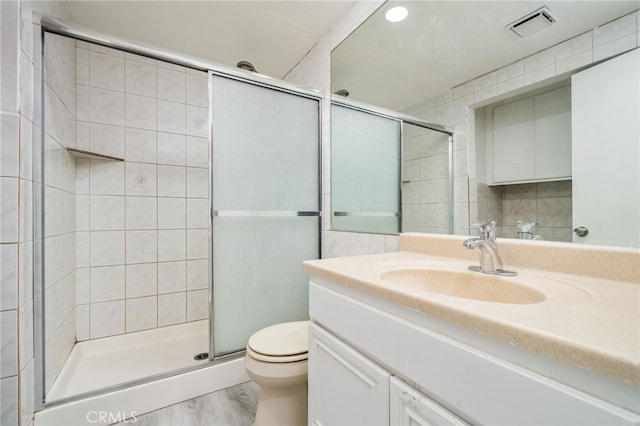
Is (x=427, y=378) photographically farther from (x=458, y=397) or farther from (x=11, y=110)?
(x=11, y=110)

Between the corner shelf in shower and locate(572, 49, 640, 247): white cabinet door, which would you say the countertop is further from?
the corner shelf in shower

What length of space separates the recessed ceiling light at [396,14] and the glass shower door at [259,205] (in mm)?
623

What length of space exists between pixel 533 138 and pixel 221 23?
1878 mm

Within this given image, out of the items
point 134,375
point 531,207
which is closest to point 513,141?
point 531,207

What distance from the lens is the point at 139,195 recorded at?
79.5 inches

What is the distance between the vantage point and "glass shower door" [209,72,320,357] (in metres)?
1.45

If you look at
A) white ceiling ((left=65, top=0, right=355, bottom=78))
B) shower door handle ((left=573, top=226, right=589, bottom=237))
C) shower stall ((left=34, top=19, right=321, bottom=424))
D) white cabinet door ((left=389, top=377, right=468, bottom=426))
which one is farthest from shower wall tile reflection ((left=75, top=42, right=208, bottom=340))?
shower door handle ((left=573, top=226, right=589, bottom=237))

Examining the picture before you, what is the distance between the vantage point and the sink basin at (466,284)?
0.72 meters

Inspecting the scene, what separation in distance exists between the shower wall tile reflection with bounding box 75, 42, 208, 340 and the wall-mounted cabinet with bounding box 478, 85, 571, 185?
205cm

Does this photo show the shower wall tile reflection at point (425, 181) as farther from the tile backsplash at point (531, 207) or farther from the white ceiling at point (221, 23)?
the white ceiling at point (221, 23)

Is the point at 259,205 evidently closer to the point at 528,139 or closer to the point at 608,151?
the point at 528,139

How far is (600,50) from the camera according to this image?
2.46 ft

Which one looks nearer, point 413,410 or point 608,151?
point 413,410

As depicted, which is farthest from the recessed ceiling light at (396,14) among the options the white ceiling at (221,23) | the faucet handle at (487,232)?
the faucet handle at (487,232)
